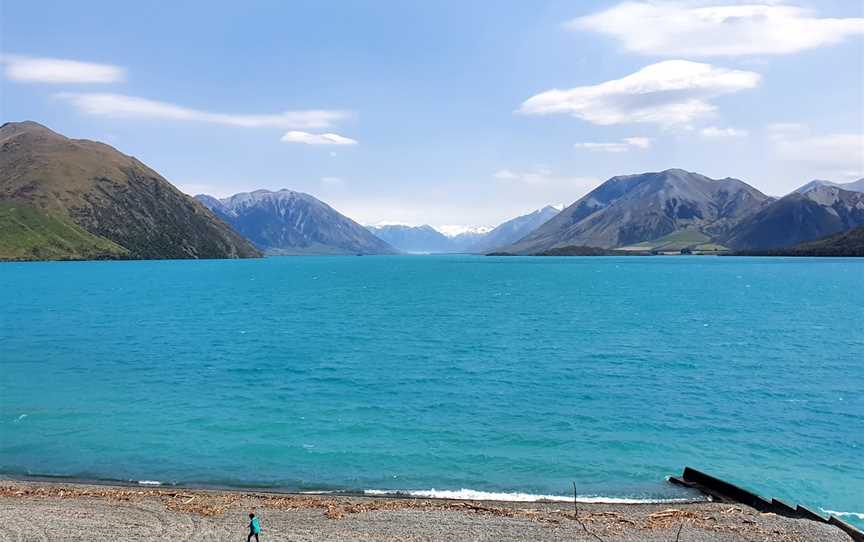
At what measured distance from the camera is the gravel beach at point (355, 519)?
28016 mm

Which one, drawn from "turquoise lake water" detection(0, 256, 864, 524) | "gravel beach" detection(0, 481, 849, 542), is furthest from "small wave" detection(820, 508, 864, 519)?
"gravel beach" detection(0, 481, 849, 542)

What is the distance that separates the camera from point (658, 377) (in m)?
66.1

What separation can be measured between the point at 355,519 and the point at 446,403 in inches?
998

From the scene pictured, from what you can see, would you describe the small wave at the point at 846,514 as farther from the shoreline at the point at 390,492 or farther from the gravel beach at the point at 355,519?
the shoreline at the point at 390,492

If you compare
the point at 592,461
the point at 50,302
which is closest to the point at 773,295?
the point at 592,461

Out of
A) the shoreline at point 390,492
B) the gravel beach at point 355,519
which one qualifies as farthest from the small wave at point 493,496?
the gravel beach at point 355,519

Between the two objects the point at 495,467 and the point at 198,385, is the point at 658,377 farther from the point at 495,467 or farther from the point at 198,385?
the point at 198,385

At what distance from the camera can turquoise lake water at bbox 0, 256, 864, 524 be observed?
39.3 m

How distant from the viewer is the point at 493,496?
1387 inches

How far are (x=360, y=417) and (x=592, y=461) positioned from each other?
1967 cm

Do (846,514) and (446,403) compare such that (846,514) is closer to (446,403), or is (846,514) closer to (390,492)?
(390,492)

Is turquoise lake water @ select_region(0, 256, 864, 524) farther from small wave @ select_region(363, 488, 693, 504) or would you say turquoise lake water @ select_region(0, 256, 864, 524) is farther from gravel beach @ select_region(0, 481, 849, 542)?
gravel beach @ select_region(0, 481, 849, 542)

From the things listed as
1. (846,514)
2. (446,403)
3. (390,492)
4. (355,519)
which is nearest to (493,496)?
(390,492)

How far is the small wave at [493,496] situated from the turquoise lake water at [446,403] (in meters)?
0.65
